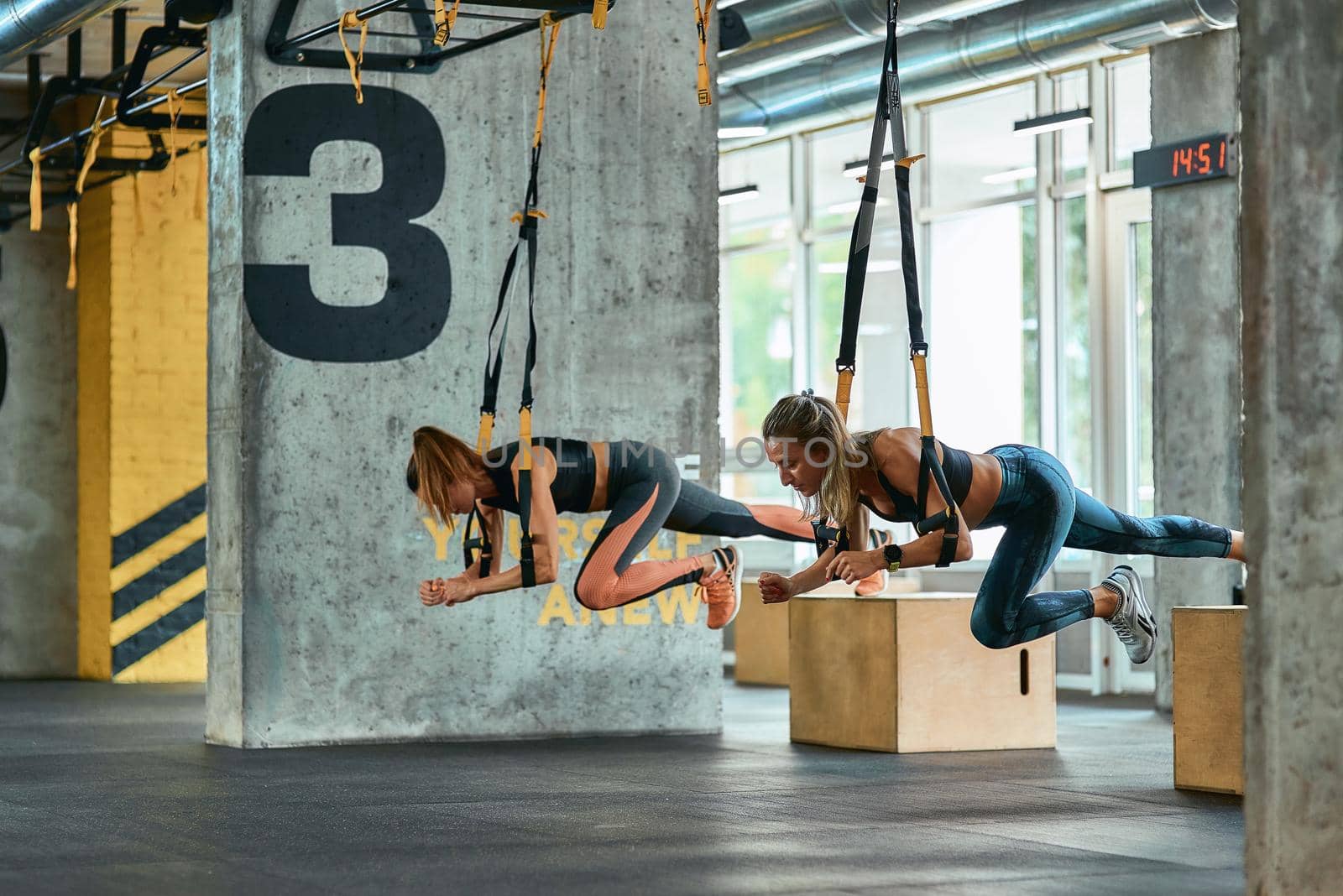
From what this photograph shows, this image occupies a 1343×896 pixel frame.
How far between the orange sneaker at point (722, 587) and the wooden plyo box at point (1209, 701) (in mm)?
1889

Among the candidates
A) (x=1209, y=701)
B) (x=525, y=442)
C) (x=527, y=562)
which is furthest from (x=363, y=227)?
(x=1209, y=701)

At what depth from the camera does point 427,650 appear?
941cm

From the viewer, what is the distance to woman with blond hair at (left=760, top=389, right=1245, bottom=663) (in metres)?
5.55

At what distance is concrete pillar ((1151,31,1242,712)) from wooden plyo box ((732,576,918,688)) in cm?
271

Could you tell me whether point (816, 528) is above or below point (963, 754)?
above

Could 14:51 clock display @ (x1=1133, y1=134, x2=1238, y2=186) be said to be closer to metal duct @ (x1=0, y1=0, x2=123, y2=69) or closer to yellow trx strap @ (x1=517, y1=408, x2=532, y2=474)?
yellow trx strap @ (x1=517, y1=408, x2=532, y2=474)

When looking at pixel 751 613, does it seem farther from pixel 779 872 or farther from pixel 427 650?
pixel 779 872

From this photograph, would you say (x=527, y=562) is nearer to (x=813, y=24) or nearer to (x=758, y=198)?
(x=813, y=24)

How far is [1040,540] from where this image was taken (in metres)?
5.94

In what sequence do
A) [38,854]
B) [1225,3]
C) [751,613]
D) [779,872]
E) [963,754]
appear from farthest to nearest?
[751,613] → [1225,3] → [963,754] → [38,854] → [779,872]

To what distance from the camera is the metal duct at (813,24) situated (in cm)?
988

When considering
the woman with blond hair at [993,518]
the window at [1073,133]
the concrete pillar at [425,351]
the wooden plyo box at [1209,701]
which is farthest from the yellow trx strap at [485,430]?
the window at [1073,133]

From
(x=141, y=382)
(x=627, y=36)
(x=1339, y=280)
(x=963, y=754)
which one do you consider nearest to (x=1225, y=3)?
(x=627, y=36)

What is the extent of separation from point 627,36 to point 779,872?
592 cm
